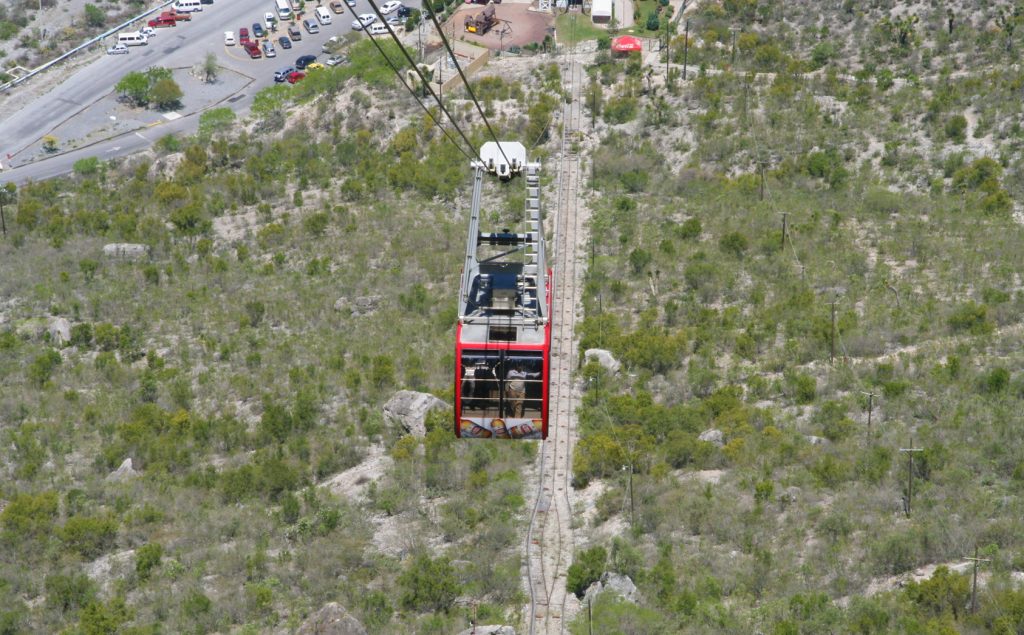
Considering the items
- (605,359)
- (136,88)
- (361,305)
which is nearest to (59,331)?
(361,305)

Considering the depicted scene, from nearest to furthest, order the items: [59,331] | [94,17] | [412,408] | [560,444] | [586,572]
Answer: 1. [586,572]
2. [560,444]
3. [412,408]
4. [59,331]
5. [94,17]

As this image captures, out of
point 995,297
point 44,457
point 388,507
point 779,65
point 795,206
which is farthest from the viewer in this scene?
point 779,65

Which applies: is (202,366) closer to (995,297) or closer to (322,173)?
(322,173)

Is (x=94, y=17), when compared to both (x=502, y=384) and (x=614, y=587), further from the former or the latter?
(x=614, y=587)

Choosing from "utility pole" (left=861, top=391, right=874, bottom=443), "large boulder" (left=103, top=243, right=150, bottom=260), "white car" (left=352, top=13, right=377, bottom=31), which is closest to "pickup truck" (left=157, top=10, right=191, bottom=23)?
"white car" (left=352, top=13, right=377, bottom=31)

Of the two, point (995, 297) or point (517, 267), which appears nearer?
point (517, 267)

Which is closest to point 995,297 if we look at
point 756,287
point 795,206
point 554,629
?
point 756,287
